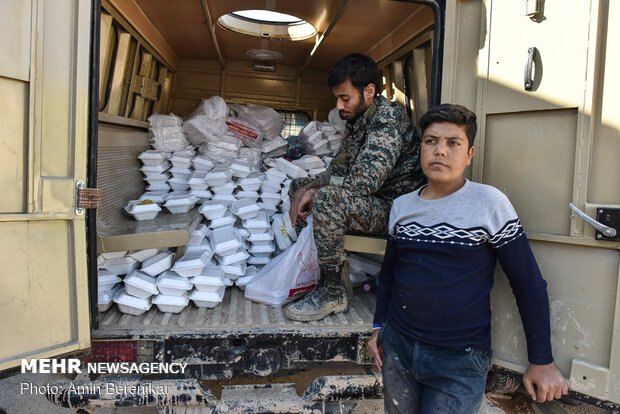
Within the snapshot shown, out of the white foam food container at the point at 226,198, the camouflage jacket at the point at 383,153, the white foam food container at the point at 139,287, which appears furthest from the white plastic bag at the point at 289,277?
the white foam food container at the point at 226,198

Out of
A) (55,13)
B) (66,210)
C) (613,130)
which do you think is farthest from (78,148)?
(613,130)

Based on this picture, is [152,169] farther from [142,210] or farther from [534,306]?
[534,306]

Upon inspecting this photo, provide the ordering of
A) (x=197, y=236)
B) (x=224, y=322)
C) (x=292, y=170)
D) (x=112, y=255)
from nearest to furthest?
(x=224, y=322) < (x=112, y=255) < (x=197, y=236) < (x=292, y=170)

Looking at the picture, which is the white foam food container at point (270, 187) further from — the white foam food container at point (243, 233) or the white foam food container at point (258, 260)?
the white foam food container at point (258, 260)

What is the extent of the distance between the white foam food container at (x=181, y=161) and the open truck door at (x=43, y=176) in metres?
2.00

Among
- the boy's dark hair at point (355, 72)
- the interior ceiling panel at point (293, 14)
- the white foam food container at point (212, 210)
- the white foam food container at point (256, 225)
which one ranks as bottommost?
the white foam food container at point (256, 225)

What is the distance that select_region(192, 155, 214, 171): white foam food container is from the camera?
3.77 meters

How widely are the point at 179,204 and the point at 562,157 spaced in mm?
2568

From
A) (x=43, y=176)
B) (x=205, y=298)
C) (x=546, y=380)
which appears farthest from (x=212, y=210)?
(x=546, y=380)

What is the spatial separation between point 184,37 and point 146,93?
0.78m

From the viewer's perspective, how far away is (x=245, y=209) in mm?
3105

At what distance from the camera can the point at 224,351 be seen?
1920 millimetres

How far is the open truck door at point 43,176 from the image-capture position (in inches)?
59.8

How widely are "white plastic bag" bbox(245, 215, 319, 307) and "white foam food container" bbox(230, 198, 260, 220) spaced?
0.72 metres
